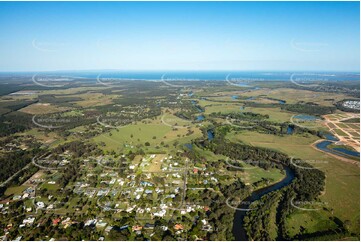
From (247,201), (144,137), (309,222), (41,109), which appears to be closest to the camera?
(309,222)

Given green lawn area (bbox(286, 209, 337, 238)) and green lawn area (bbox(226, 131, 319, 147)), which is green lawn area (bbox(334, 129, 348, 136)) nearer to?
green lawn area (bbox(226, 131, 319, 147))

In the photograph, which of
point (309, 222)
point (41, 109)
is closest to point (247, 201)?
point (309, 222)

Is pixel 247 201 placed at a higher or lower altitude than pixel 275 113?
lower

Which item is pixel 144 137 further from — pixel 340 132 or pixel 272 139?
pixel 340 132

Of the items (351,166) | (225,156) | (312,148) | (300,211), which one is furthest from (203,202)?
(312,148)

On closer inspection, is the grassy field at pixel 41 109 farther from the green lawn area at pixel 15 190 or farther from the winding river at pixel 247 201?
the winding river at pixel 247 201

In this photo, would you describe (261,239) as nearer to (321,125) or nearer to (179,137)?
(179,137)

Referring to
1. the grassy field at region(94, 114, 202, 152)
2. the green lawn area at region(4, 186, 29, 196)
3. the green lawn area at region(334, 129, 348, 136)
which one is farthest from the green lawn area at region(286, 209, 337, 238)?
the green lawn area at region(334, 129, 348, 136)

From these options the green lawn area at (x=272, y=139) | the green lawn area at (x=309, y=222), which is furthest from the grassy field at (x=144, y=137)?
the green lawn area at (x=309, y=222)
